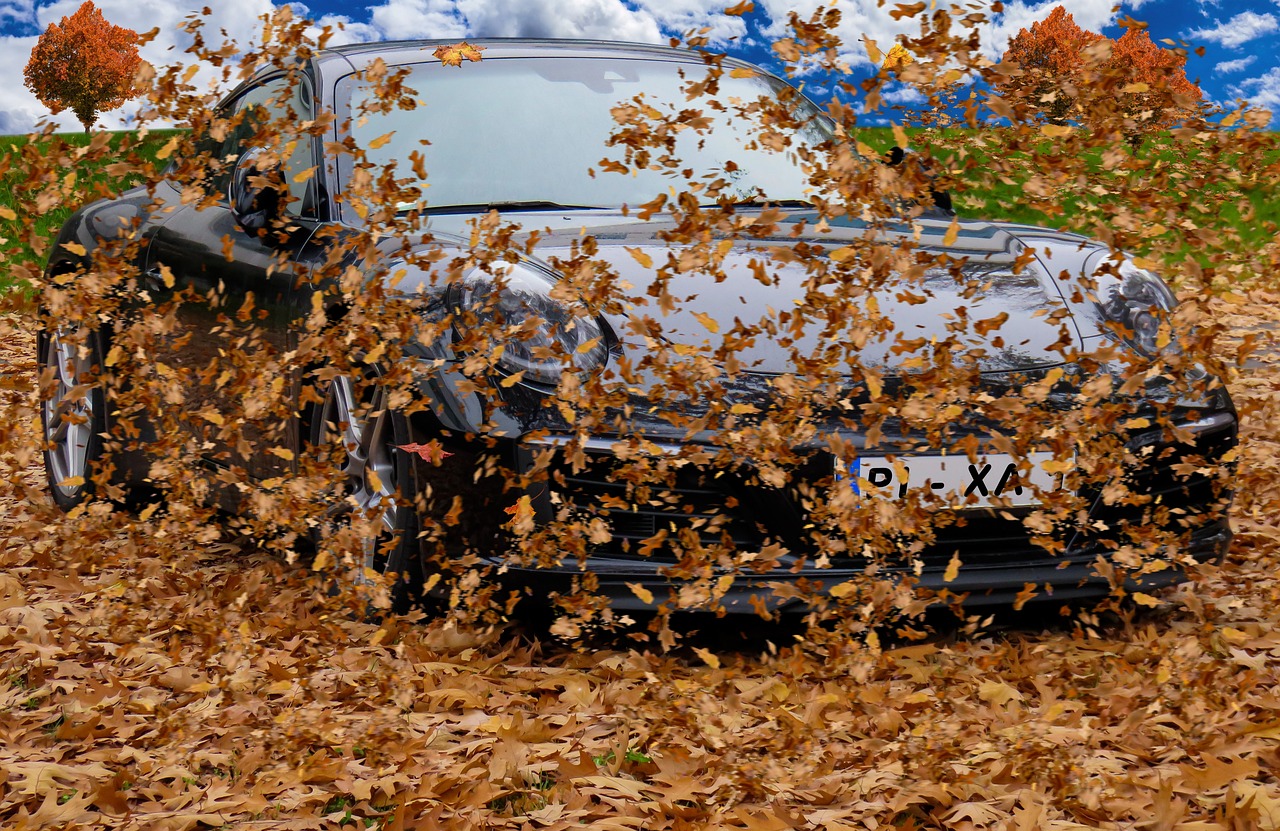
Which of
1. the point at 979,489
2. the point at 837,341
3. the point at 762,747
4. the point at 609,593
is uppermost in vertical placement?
the point at 837,341

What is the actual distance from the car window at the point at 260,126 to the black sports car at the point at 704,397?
4 centimetres

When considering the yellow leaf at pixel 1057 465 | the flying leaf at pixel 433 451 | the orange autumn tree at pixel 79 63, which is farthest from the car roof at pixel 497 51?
the orange autumn tree at pixel 79 63

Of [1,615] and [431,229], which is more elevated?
[431,229]

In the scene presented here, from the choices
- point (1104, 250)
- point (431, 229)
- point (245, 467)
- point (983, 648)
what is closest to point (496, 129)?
point (431, 229)

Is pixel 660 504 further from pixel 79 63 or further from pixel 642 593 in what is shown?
pixel 79 63

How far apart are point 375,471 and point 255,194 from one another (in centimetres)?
106

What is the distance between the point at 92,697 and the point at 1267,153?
131 inches

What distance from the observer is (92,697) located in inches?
134

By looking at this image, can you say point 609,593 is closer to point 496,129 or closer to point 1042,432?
point 1042,432

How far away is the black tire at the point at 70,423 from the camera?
5027 mm

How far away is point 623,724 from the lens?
3.04 meters

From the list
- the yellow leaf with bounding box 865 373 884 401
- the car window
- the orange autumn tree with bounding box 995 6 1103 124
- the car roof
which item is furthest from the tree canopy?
the car window

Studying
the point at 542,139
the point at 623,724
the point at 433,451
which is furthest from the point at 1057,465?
the point at 542,139

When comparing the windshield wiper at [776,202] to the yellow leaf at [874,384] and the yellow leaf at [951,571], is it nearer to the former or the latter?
the yellow leaf at [874,384]
